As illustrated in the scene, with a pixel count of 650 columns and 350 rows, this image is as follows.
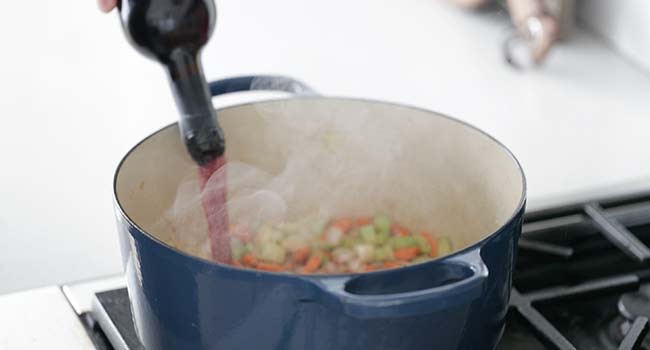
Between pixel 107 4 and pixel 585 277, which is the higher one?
pixel 107 4

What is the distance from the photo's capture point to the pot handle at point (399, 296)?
529 millimetres

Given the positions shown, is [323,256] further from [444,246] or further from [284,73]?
[284,73]

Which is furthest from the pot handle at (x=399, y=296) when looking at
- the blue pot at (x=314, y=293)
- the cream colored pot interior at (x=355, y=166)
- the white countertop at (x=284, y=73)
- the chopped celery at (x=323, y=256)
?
the white countertop at (x=284, y=73)

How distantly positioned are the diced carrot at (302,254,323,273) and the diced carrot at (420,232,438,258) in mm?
84

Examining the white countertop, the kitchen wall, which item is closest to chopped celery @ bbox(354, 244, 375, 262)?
the white countertop

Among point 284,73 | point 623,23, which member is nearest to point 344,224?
point 284,73

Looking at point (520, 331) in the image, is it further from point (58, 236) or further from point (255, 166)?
point (58, 236)

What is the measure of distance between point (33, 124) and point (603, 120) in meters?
0.67

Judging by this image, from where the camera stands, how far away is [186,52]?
0.68m

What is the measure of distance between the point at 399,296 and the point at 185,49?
24 centimetres

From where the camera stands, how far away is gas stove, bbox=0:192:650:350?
0.71m

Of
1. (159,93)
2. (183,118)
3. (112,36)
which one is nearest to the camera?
(183,118)

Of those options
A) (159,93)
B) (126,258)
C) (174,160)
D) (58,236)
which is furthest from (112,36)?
(126,258)

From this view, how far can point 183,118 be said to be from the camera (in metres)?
0.68
